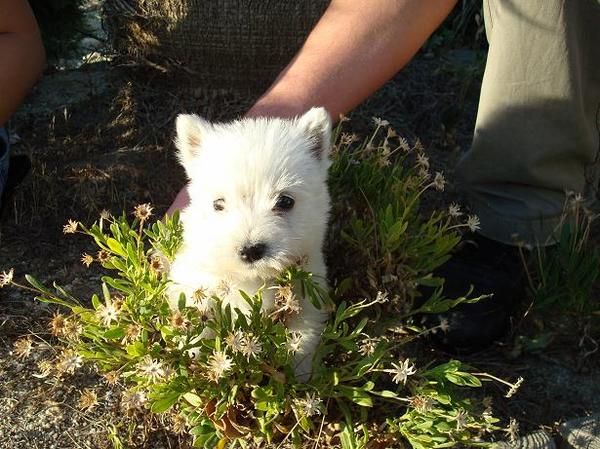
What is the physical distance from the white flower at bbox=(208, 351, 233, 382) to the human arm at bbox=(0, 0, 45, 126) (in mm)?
2090

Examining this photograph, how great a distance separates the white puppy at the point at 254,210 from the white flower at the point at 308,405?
176mm

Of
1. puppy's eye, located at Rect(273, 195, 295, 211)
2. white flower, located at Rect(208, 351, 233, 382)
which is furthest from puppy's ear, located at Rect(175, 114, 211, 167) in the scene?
white flower, located at Rect(208, 351, 233, 382)

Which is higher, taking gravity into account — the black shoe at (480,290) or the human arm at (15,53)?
the human arm at (15,53)

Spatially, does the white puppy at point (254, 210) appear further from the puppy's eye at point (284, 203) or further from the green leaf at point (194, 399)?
the green leaf at point (194, 399)

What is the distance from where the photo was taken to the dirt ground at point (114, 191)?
269 centimetres

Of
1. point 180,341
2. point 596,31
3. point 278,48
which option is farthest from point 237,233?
point 278,48

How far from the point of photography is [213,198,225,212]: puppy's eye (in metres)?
2.17

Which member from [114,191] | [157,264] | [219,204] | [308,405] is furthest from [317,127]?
[114,191]

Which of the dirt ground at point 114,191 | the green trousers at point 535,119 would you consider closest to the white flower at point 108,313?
the dirt ground at point 114,191

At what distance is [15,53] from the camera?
11.5 ft

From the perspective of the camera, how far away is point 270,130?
2227 millimetres

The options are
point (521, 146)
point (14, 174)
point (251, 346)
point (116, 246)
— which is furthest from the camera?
point (14, 174)

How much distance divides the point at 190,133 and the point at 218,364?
800mm

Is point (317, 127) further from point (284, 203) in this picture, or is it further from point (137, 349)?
point (137, 349)
